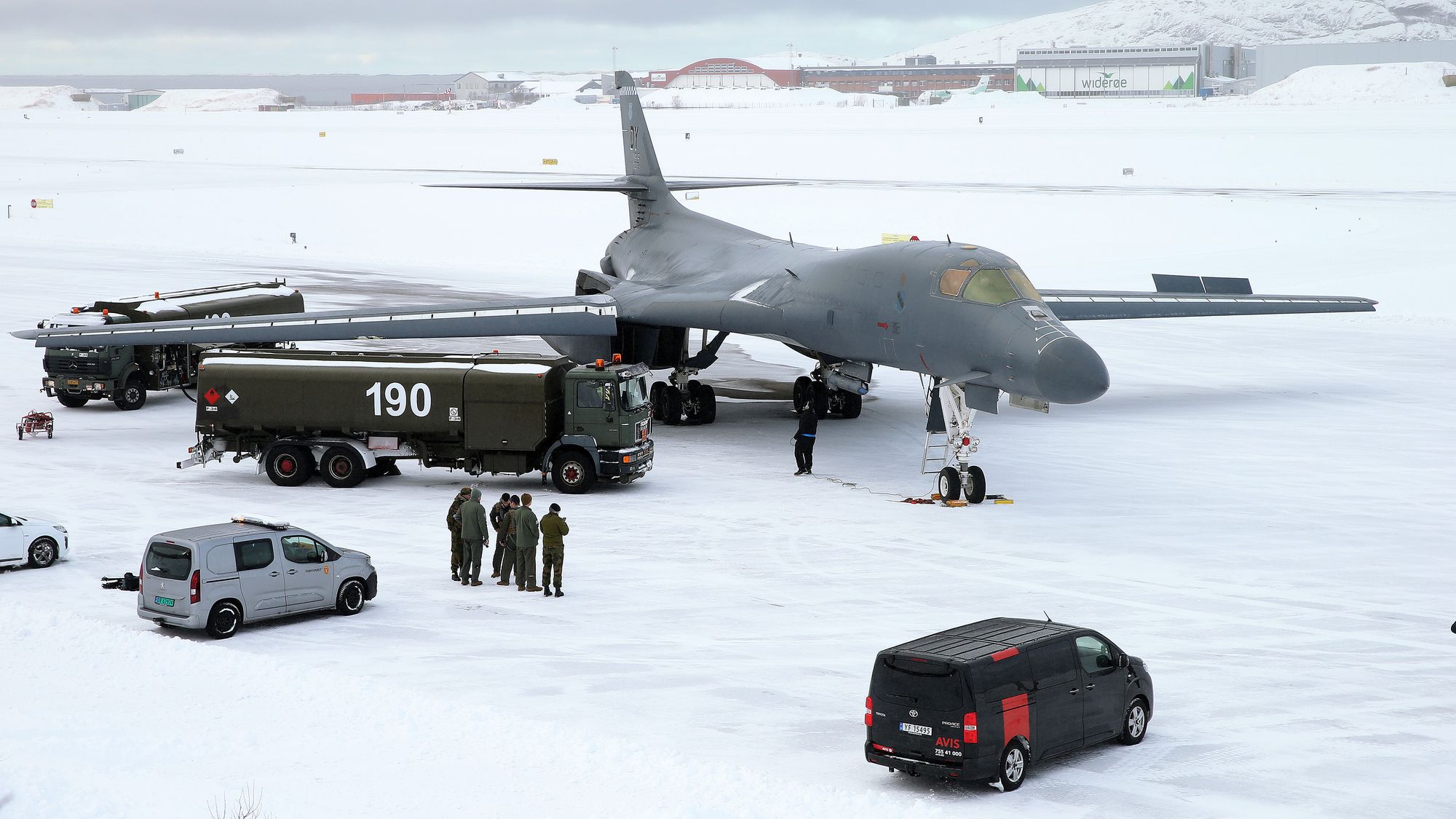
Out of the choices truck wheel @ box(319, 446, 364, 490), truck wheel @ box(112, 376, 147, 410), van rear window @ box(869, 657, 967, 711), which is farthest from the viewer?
truck wheel @ box(112, 376, 147, 410)

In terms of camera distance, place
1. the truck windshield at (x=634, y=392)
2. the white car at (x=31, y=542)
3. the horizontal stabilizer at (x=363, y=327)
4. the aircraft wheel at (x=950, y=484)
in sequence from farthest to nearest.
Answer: the horizontal stabilizer at (x=363, y=327) < the truck windshield at (x=634, y=392) < the aircraft wheel at (x=950, y=484) < the white car at (x=31, y=542)

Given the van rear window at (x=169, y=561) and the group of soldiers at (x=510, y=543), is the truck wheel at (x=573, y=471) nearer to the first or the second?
the group of soldiers at (x=510, y=543)

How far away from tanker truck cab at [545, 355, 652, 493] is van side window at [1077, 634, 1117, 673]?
12.8 meters

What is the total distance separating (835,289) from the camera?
90.2ft

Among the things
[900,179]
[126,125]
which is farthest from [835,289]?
[126,125]

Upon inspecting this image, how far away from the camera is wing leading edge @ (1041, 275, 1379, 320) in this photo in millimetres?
32125

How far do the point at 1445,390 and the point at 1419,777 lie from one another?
24.1 m

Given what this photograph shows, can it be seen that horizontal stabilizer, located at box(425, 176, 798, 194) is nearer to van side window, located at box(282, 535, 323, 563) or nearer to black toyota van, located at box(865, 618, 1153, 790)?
van side window, located at box(282, 535, 323, 563)

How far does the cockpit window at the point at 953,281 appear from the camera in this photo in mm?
24578

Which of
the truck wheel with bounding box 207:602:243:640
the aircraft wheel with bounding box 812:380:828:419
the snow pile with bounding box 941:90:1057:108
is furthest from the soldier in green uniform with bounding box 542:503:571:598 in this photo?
the snow pile with bounding box 941:90:1057:108

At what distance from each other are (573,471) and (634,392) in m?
1.76

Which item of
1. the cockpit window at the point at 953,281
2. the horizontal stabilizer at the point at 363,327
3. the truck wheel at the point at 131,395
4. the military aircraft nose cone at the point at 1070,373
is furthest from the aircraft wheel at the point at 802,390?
the truck wheel at the point at 131,395

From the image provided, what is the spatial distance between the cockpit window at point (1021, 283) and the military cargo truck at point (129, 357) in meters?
19.0

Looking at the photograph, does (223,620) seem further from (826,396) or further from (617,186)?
(617,186)
